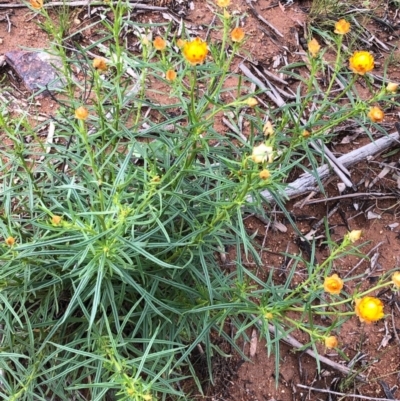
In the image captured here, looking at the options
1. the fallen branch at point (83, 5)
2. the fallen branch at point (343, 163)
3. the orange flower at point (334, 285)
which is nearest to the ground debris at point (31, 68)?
the fallen branch at point (83, 5)

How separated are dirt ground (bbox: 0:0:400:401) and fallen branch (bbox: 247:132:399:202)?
0.11m

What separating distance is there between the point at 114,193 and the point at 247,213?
1.56 m

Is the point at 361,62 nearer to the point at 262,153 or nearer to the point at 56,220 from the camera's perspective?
the point at 262,153

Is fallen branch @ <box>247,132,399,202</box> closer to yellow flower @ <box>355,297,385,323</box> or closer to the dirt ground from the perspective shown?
the dirt ground

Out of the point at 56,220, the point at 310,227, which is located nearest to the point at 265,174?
the point at 56,220

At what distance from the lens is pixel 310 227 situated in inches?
158

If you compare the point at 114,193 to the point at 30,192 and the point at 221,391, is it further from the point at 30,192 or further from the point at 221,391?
the point at 221,391

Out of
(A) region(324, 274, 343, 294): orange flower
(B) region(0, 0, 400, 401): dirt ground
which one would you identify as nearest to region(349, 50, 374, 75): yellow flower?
(A) region(324, 274, 343, 294): orange flower

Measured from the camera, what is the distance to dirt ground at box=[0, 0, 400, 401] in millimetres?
3482

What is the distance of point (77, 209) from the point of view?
292 cm

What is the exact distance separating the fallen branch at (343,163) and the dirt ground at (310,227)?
112 mm

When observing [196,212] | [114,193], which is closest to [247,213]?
[196,212]

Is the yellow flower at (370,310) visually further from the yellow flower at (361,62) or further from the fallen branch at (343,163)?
the fallen branch at (343,163)

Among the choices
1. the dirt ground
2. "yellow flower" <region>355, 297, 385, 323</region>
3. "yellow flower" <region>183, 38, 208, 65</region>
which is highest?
"yellow flower" <region>183, 38, 208, 65</region>
